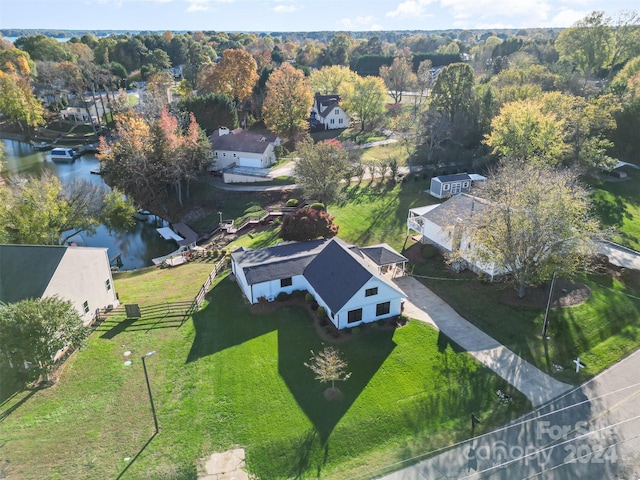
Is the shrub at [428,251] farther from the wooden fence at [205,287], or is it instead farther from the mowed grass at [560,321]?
the wooden fence at [205,287]

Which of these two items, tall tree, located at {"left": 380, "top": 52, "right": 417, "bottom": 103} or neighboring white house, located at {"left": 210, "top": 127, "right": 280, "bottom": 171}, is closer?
neighboring white house, located at {"left": 210, "top": 127, "right": 280, "bottom": 171}

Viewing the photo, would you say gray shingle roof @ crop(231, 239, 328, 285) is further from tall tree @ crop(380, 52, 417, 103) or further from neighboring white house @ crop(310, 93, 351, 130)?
tall tree @ crop(380, 52, 417, 103)

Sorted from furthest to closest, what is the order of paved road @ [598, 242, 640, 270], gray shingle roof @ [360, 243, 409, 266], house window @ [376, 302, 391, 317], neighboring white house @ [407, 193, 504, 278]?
paved road @ [598, 242, 640, 270] → gray shingle roof @ [360, 243, 409, 266] → neighboring white house @ [407, 193, 504, 278] → house window @ [376, 302, 391, 317]

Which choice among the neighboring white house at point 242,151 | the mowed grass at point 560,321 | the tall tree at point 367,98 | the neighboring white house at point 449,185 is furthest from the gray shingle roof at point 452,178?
the tall tree at point 367,98

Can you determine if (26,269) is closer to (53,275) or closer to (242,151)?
(53,275)

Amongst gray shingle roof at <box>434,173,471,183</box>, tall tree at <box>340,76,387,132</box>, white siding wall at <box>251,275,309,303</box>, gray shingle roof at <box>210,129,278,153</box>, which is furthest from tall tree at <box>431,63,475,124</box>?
white siding wall at <box>251,275,309,303</box>

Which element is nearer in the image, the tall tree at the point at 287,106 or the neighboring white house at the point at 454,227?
the neighboring white house at the point at 454,227
